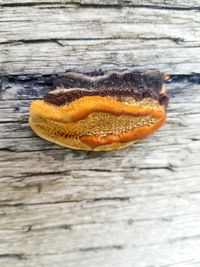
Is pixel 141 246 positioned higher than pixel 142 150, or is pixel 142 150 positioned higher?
pixel 142 150

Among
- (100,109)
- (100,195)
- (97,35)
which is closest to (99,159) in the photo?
(100,195)

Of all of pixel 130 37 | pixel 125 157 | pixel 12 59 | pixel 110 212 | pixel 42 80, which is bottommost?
pixel 110 212

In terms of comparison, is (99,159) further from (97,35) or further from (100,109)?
(97,35)

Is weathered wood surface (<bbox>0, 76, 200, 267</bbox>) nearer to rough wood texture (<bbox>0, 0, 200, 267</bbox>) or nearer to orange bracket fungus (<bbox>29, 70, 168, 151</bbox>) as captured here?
rough wood texture (<bbox>0, 0, 200, 267</bbox>)

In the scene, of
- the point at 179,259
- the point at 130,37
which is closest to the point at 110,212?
the point at 179,259

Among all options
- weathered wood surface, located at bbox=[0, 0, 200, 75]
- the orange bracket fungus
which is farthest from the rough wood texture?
the orange bracket fungus

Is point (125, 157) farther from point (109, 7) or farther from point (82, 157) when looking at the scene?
point (109, 7)
